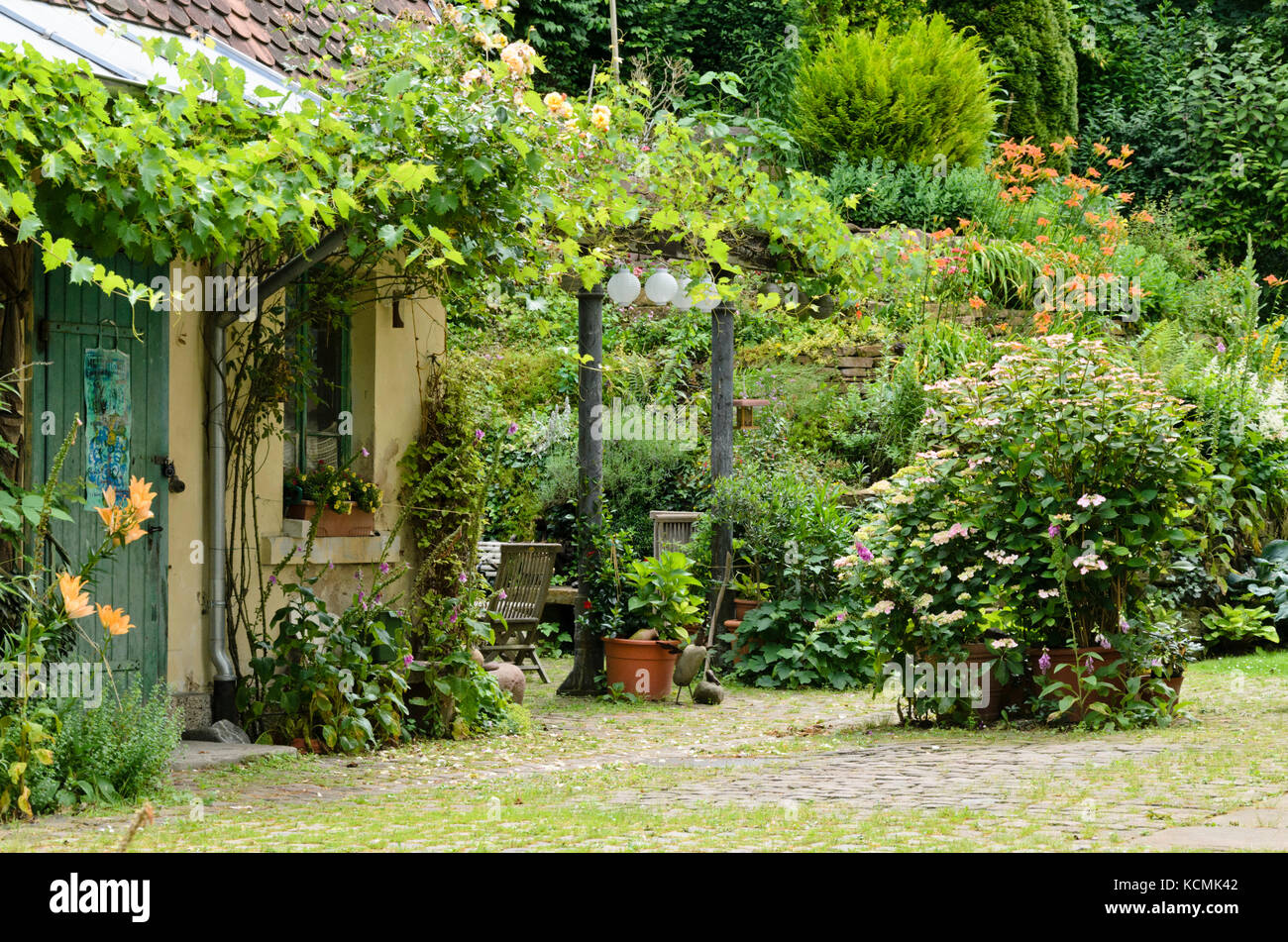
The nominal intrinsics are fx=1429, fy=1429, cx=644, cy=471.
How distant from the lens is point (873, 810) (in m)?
5.01

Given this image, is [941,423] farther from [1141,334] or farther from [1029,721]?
[1141,334]

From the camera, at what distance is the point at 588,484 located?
9688 mm

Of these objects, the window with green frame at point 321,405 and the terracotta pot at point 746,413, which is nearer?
the window with green frame at point 321,405

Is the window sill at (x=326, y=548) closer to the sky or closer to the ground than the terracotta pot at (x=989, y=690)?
closer to the sky

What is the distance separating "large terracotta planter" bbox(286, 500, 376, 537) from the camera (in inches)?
291

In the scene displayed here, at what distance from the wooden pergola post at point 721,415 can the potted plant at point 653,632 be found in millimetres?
1204

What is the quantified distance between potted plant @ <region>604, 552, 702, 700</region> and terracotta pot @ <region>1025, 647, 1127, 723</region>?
8.92ft

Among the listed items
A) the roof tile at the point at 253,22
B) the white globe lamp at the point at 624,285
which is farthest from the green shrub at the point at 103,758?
the white globe lamp at the point at 624,285

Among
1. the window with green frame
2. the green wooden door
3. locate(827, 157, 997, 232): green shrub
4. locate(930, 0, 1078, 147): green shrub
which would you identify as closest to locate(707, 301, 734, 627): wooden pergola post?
the window with green frame

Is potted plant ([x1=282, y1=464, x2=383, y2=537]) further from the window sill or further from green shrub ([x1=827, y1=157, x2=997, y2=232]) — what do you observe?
green shrub ([x1=827, y1=157, x2=997, y2=232])

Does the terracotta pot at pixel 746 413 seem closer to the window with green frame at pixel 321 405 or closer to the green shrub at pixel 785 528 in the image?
the green shrub at pixel 785 528

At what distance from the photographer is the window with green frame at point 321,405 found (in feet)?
24.5

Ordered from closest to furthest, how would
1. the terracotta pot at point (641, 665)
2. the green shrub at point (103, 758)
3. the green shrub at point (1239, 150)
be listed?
the green shrub at point (103, 758), the terracotta pot at point (641, 665), the green shrub at point (1239, 150)

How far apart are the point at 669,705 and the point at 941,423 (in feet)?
8.90
